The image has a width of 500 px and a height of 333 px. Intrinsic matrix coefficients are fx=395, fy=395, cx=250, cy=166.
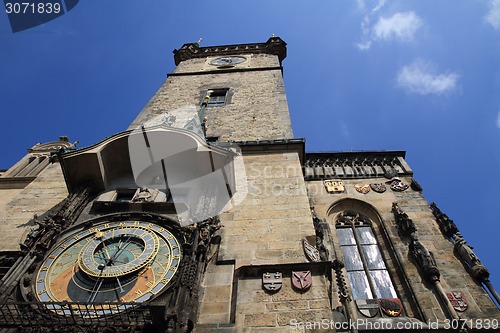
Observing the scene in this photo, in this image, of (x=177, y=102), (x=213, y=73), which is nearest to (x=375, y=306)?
(x=177, y=102)

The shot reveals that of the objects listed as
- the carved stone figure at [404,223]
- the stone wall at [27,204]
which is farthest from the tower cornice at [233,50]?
the carved stone figure at [404,223]

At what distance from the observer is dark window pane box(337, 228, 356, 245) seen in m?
8.89

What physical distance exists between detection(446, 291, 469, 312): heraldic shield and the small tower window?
10287mm

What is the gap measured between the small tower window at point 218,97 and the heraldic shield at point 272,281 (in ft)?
33.0

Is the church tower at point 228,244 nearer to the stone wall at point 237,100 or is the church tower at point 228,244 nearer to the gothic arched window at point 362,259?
the gothic arched window at point 362,259

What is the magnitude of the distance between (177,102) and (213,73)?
3.99 meters

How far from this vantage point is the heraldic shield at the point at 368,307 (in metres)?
7.12

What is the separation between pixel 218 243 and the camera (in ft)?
22.4

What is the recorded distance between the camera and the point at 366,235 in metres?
9.09

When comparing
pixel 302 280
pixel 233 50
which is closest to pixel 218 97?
pixel 233 50

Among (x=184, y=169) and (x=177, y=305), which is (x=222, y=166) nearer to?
(x=184, y=169)

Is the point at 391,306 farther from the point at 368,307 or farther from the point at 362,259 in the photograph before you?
the point at 362,259

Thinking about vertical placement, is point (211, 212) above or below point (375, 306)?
above

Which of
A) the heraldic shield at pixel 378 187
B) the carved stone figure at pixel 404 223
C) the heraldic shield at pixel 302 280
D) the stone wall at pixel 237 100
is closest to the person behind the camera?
the heraldic shield at pixel 302 280
